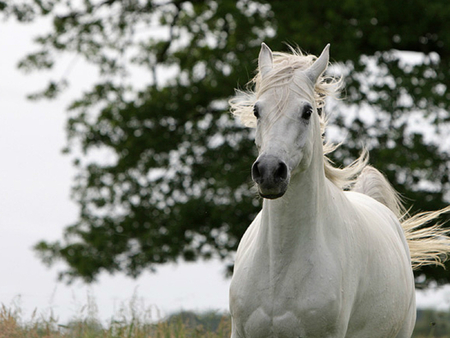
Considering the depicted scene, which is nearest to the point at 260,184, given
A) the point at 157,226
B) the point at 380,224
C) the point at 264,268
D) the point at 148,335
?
the point at 264,268

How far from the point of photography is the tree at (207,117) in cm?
1306

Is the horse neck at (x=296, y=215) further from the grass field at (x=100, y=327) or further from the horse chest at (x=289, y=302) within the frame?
the grass field at (x=100, y=327)

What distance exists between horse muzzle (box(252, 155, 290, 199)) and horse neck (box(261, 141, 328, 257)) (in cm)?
51

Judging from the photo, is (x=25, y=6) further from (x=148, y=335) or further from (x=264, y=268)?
(x=264, y=268)

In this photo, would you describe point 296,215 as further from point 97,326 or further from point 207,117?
point 207,117

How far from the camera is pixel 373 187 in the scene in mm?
6141

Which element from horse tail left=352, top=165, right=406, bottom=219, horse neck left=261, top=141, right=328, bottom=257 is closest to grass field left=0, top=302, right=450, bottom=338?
horse tail left=352, top=165, right=406, bottom=219

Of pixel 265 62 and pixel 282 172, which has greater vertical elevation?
pixel 265 62

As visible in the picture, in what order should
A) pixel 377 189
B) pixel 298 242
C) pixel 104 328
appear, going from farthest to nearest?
1. pixel 377 189
2. pixel 104 328
3. pixel 298 242

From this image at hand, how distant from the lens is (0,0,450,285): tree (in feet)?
42.9

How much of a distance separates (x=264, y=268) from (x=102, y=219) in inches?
467

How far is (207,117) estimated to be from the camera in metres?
15.0

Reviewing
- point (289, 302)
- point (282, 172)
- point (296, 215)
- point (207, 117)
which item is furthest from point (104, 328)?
point (207, 117)

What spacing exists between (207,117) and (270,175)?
12140mm
